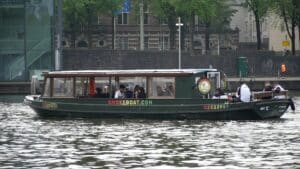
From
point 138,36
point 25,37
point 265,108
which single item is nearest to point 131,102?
point 265,108

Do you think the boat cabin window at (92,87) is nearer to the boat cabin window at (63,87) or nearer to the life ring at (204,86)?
the boat cabin window at (63,87)

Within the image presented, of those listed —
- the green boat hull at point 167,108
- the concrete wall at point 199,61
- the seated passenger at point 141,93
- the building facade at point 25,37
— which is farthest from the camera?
the concrete wall at point 199,61

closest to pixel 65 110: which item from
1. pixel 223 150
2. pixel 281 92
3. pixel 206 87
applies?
pixel 206 87

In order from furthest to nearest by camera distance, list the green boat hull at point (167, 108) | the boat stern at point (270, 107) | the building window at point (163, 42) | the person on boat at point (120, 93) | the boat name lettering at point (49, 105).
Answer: the building window at point (163, 42) → the boat name lettering at point (49, 105) → the person on boat at point (120, 93) → the green boat hull at point (167, 108) → the boat stern at point (270, 107)

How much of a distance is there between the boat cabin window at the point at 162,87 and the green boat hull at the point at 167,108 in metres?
0.76

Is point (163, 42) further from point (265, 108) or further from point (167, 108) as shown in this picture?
point (265, 108)

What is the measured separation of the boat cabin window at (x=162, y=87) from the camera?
179 feet

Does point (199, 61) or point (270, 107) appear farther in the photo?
point (199, 61)

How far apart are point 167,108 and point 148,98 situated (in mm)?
1385

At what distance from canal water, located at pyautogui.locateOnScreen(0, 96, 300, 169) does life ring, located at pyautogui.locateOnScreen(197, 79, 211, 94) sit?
261cm

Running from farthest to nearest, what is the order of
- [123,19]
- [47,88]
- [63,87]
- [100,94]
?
[123,19] → [47,88] → [63,87] → [100,94]

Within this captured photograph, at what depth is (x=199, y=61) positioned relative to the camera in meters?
108

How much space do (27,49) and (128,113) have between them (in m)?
40.8

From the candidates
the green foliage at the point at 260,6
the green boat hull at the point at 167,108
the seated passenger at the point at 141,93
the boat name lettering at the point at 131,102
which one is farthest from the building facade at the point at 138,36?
the boat name lettering at the point at 131,102
